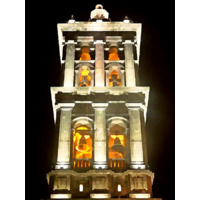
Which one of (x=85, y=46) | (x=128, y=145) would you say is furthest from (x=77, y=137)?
(x=85, y=46)

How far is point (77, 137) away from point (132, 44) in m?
11.5

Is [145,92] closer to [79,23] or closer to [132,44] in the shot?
[132,44]

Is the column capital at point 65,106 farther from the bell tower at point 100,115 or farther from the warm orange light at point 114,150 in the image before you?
the warm orange light at point 114,150

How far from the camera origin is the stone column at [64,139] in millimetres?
40000

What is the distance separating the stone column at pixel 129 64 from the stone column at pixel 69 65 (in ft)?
15.6

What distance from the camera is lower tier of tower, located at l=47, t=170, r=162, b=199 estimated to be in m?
38.2

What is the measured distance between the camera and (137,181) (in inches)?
1524

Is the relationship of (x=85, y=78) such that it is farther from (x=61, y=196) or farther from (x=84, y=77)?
(x=61, y=196)

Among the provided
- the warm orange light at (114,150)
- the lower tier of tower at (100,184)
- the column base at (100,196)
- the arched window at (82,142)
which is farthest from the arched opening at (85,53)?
the column base at (100,196)

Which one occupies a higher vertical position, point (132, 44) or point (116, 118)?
point (132, 44)

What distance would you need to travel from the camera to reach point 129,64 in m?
47.8

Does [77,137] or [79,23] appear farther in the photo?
[79,23]

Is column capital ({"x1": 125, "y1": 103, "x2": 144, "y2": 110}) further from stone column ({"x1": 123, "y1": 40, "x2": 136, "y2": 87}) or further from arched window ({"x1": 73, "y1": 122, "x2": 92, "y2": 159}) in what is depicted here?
arched window ({"x1": 73, "y1": 122, "x2": 92, "y2": 159})

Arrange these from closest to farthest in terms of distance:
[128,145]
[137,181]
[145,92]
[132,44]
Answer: [137,181] < [128,145] < [145,92] < [132,44]
